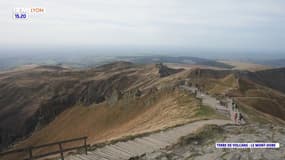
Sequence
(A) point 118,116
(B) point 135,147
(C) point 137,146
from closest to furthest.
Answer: (B) point 135,147
(C) point 137,146
(A) point 118,116

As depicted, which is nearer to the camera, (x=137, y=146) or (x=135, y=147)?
(x=135, y=147)

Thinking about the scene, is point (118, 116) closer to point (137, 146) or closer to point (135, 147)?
point (137, 146)

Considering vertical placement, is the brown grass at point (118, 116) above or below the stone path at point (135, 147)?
below

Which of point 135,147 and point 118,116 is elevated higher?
point 135,147

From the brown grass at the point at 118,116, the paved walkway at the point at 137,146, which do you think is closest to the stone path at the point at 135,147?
the paved walkway at the point at 137,146

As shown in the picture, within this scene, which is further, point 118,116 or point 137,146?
point 118,116

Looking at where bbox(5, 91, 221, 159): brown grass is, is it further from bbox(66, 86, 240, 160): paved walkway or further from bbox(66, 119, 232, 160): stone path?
bbox(66, 119, 232, 160): stone path

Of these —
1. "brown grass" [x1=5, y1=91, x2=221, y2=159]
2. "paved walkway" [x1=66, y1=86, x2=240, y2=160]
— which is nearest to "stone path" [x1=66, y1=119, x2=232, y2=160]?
"paved walkway" [x1=66, y1=86, x2=240, y2=160]

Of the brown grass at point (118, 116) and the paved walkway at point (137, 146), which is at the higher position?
the paved walkway at point (137, 146)

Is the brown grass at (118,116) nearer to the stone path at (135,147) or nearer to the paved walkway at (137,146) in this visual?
the paved walkway at (137,146)

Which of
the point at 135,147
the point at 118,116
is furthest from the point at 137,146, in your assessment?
the point at 118,116

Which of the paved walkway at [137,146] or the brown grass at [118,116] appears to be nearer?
the paved walkway at [137,146]

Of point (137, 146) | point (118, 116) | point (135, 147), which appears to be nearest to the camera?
point (135, 147)
